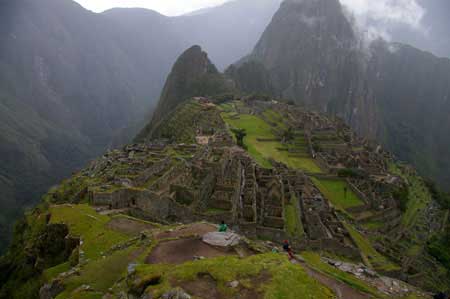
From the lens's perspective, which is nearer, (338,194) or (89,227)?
(89,227)

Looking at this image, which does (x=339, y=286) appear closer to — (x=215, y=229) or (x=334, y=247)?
(x=215, y=229)

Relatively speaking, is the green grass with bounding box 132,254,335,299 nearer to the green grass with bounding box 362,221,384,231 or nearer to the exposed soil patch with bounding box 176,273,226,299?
the exposed soil patch with bounding box 176,273,226,299

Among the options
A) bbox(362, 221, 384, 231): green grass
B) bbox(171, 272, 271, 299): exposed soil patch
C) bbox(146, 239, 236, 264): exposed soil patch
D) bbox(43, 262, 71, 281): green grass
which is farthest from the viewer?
bbox(362, 221, 384, 231): green grass

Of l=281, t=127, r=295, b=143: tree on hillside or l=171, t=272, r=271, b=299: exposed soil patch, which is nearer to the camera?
l=171, t=272, r=271, b=299: exposed soil patch

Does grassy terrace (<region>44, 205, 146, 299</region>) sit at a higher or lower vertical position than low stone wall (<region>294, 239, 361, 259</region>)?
higher

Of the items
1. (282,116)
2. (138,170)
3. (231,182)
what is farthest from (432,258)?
(282,116)

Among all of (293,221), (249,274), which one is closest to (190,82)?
(293,221)

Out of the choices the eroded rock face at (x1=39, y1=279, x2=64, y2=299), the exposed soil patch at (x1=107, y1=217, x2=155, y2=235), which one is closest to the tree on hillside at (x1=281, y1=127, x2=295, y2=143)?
the exposed soil patch at (x1=107, y1=217, x2=155, y2=235)
